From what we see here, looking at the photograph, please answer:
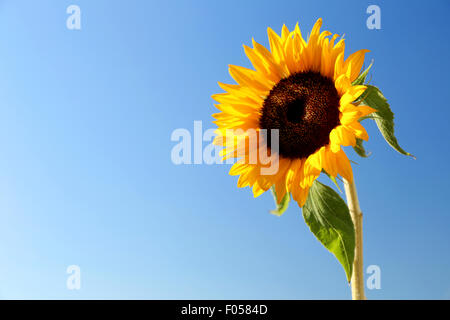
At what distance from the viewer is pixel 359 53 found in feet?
5.36

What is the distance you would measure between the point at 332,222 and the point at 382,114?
19.0 inches

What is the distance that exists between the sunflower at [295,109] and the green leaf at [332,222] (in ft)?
0.18

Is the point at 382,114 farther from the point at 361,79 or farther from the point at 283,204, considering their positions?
the point at 283,204

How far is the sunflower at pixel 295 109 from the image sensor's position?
1673mm

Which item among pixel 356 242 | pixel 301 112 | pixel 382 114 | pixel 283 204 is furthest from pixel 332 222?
pixel 301 112

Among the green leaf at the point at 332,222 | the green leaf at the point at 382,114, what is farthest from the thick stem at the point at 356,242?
the green leaf at the point at 382,114

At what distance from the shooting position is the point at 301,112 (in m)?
2.00

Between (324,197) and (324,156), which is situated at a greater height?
(324,156)

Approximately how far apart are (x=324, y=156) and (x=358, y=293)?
0.57 meters

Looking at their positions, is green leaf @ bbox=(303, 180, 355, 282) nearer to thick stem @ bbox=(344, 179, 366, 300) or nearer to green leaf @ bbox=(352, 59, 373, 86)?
thick stem @ bbox=(344, 179, 366, 300)

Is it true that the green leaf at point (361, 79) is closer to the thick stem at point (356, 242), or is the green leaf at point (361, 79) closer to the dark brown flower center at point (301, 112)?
the dark brown flower center at point (301, 112)
